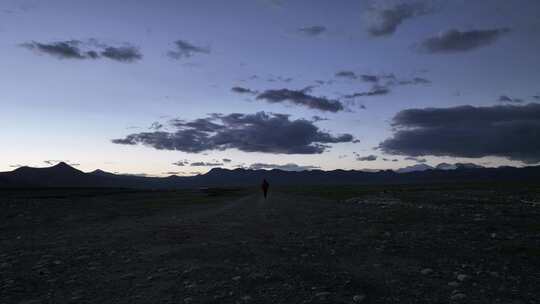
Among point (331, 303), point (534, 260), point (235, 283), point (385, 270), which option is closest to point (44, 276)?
point (235, 283)

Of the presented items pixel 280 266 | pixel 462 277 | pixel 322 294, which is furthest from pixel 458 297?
pixel 280 266

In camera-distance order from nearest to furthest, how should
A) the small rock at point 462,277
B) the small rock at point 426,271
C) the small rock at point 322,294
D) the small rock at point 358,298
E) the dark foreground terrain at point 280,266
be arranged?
1. the small rock at point 358,298
2. the small rock at point 322,294
3. the dark foreground terrain at point 280,266
4. the small rock at point 462,277
5. the small rock at point 426,271

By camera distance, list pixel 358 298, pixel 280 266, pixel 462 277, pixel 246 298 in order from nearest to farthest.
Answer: pixel 358 298 → pixel 246 298 → pixel 462 277 → pixel 280 266

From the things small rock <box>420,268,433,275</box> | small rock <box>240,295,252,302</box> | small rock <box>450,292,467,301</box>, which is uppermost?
small rock <box>420,268,433,275</box>

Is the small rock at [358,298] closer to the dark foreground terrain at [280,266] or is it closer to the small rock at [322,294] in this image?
the dark foreground terrain at [280,266]

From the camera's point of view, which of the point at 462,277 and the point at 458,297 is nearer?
the point at 458,297

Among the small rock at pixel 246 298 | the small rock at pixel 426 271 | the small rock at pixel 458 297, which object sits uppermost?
the small rock at pixel 426 271

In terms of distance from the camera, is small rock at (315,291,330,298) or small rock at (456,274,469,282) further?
small rock at (456,274,469,282)

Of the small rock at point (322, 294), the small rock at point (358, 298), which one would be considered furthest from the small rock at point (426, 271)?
the small rock at point (322, 294)


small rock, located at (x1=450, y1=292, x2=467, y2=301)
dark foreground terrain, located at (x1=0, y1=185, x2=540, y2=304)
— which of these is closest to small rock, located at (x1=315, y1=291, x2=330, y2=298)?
dark foreground terrain, located at (x1=0, y1=185, x2=540, y2=304)

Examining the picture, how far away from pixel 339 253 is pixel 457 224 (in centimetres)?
957

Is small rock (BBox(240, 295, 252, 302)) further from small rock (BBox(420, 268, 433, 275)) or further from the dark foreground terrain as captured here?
small rock (BBox(420, 268, 433, 275))

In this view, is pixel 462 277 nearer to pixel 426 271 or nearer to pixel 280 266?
pixel 426 271

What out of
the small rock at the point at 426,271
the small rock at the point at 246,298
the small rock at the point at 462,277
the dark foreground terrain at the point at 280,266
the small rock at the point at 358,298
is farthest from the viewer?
the small rock at the point at 426,271
